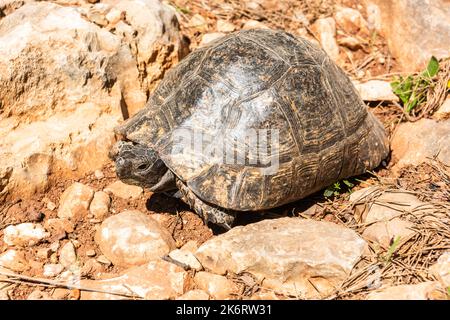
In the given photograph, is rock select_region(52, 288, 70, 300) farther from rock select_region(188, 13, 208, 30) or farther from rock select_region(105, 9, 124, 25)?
rock select_region(188, 13, 208, 30)

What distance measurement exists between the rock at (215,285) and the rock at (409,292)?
3.21 ft

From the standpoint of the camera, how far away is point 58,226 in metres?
4.24

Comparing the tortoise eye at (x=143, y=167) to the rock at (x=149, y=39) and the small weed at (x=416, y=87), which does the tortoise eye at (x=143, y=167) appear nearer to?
the rock at (x=149, y=39)

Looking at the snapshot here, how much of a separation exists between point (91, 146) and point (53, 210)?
0.69 m

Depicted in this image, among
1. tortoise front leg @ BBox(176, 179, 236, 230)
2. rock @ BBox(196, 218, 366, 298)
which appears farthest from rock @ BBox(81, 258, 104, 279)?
tortoise front leg @ BBox(176, 179, 236, 230)

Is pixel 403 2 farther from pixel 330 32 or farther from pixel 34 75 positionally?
pixel 34 75

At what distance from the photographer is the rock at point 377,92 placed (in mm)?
5594

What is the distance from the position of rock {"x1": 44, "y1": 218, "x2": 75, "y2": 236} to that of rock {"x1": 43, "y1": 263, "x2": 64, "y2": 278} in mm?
284

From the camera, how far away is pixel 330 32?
6.30 metres

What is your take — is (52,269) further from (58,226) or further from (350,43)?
(350,43)

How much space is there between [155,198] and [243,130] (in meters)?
1.11

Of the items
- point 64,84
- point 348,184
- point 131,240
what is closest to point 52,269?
point 131,240

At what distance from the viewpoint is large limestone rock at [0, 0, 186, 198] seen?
4473 mm

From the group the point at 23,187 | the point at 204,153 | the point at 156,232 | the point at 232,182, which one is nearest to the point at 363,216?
the point at 232,182
